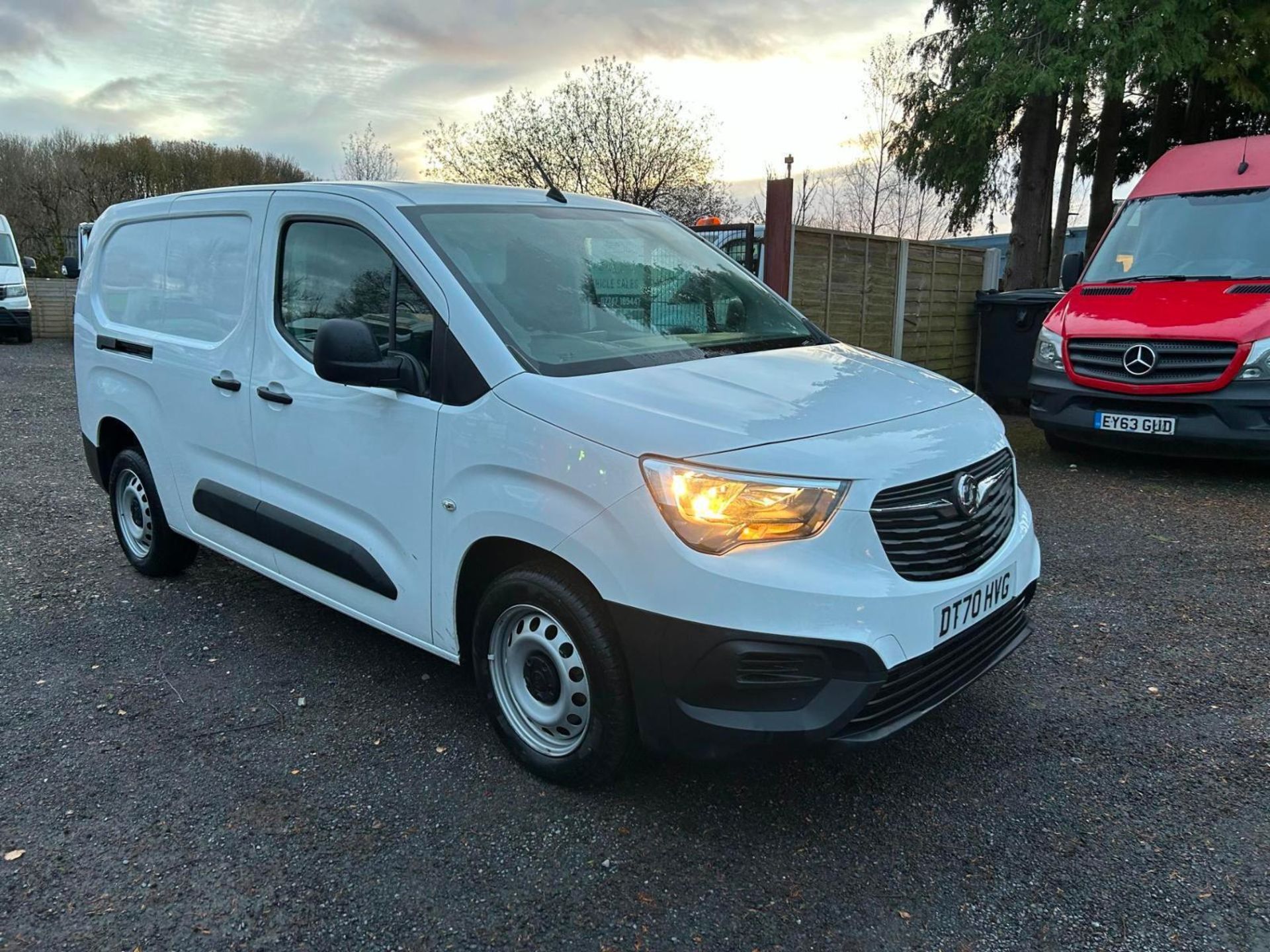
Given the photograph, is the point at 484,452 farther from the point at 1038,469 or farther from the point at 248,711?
the point at 1038,469

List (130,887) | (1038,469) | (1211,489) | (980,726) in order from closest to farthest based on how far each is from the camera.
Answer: (130,887) < (980,726) < (1211,489) < (1038,469)

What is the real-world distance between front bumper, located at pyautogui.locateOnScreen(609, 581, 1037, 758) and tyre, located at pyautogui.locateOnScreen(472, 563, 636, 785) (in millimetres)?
97

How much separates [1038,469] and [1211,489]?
1.24 meters

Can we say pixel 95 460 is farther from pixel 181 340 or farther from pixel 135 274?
pixel 181 340

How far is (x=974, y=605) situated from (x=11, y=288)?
68.5 ft

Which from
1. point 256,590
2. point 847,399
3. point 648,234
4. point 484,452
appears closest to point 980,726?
point 847,399

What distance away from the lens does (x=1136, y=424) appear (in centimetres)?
695

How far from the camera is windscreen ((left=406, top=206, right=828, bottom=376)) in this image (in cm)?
295

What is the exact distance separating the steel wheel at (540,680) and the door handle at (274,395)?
4.18ft

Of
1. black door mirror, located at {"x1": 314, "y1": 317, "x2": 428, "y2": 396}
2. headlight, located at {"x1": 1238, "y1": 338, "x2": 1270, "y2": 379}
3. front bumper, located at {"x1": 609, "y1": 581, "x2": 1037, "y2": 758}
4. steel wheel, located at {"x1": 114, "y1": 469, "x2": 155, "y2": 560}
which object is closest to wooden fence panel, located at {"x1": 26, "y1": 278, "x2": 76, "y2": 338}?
steel wheel, located at {"x1": 114, "y1": 469, "x2": 155, "y2": 560}

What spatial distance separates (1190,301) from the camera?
6.86m

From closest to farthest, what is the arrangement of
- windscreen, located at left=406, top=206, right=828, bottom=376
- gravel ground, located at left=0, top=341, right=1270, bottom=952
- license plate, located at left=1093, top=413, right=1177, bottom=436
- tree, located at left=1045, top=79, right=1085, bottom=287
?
gravel ground, located at left=0, top=341, right=1270, bottom=952
windscreen, located at left=406, top=206, right=828, bottom=376
license plate, located at left=1093, top=413, right=1177, bottom=436
tree, located at left=1045, top=79, right=1085, bottom=287

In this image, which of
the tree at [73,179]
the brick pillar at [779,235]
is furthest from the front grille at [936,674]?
the tree at [73,179]

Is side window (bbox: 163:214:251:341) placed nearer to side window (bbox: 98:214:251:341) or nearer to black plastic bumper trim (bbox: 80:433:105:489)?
side window (bbox: 98:214:251:341)
